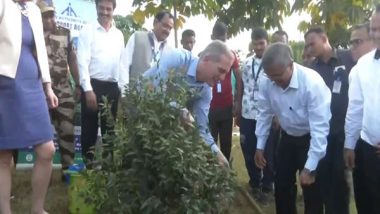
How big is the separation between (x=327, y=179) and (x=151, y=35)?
87.1 inches

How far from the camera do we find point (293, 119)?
4.38m

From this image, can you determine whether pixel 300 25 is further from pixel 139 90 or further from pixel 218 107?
pixel 139 90

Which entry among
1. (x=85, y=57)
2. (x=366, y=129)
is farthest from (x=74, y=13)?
(x=366, y=129)

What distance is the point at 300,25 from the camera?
6.20m

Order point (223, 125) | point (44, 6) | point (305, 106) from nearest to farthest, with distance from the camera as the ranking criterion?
Result: point (305, 106)
point (44, 6)
point (223, 125)

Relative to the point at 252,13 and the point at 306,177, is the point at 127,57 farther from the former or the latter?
the point at 306,177

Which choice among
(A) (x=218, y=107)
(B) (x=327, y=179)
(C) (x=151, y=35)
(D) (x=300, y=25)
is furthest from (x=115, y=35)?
(B) (x=327, y=179)

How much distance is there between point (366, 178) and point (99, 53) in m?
2.77

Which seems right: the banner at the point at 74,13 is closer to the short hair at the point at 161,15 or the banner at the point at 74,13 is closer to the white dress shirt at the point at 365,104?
the short hair at the point at 161,15

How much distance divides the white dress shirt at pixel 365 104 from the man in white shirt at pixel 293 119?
0.59 feet

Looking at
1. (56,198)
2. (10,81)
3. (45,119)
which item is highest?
(10,81)

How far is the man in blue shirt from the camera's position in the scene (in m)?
3.80

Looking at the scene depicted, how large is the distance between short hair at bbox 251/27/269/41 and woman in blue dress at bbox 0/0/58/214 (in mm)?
2415

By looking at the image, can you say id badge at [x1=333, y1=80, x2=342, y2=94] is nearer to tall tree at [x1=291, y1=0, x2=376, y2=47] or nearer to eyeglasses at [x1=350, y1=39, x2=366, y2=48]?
eyeglasses at [x1=350, y1=39, x2=366, y2=48]
